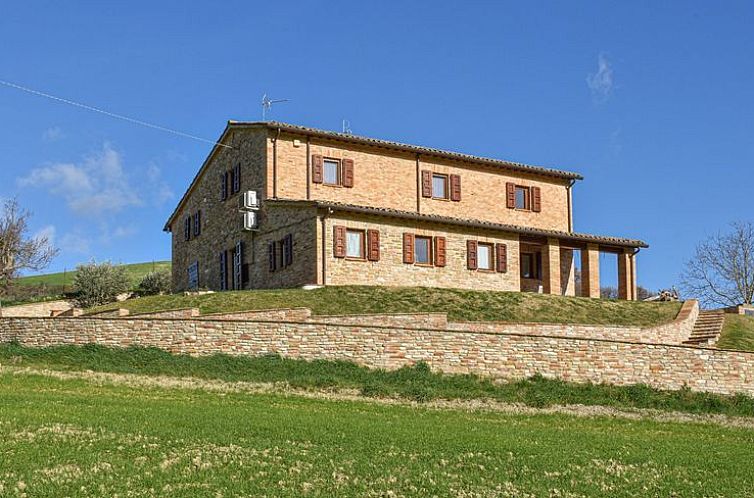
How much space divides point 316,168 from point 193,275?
11800 mm

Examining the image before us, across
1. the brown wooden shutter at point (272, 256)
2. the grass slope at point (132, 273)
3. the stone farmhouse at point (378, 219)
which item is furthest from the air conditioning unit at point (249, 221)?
the grass slope at point (132, 273)

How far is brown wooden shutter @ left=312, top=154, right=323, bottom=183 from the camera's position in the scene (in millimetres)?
40750

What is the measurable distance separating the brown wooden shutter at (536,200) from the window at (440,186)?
5067 millimetres

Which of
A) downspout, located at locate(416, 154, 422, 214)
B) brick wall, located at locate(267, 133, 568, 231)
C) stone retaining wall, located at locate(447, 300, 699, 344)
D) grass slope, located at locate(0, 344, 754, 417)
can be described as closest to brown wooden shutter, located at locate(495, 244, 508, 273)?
brick wall, located at locate(267, 133, 568, 231)

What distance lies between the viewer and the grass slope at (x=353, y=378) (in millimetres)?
26062

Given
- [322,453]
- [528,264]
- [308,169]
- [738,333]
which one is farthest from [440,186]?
[322,453]

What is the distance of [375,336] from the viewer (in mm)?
27859

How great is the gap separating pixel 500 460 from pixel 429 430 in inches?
118

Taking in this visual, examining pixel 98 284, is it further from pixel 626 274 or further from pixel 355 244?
pixel 626 274

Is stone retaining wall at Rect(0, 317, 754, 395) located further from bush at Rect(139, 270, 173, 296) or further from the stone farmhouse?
bush at Rect(139, 270, 173, 296)

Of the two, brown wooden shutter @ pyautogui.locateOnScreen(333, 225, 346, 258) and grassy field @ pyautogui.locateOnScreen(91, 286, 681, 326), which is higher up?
brown wooden shutter @ pyautogui.locateOnScreen(333, 225, 346, 258)

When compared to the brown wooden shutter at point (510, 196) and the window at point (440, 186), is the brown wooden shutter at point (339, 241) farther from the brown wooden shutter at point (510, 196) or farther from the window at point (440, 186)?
the brown wooden shutter at point (510, 196)

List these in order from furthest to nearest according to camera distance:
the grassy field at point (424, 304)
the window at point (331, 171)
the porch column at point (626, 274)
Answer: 1. the porch column at point (626, 274)
2. the window at point (331, 171)
3. the grassy field at point (424, 304)

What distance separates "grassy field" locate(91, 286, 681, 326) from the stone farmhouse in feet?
7.07
